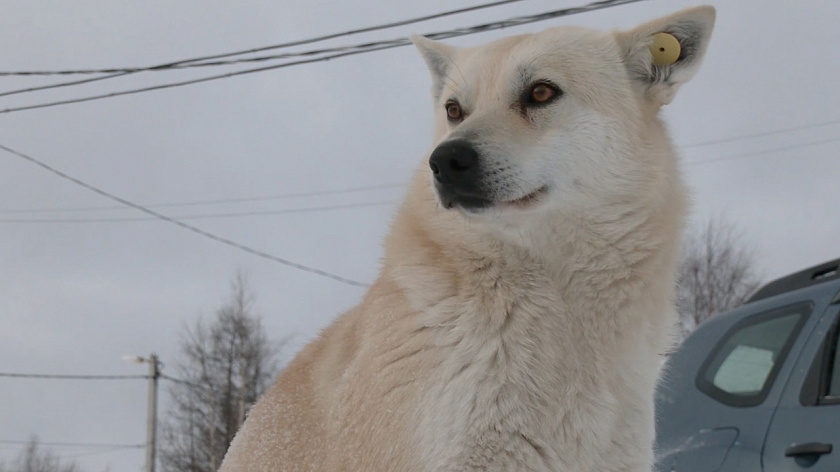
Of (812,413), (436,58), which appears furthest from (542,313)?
(812,413)

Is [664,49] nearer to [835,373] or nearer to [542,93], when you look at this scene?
[542,93]

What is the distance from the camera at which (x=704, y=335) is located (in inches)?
202

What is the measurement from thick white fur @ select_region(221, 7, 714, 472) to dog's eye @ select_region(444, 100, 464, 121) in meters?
0.04

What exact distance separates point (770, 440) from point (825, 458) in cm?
38

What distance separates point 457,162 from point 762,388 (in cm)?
239

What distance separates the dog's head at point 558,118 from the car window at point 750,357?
5.23 ft

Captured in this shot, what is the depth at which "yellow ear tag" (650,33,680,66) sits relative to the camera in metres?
3.46

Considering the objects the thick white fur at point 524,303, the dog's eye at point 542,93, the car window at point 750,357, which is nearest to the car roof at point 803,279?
the car window at point 750,357

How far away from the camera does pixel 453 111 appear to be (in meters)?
3.62

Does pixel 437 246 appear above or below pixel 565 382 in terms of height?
above

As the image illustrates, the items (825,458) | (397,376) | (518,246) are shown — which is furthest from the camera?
(825,458)

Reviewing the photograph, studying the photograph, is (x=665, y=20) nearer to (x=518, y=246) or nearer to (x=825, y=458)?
(x=518, y=246)

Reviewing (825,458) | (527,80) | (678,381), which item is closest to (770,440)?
(825,458)

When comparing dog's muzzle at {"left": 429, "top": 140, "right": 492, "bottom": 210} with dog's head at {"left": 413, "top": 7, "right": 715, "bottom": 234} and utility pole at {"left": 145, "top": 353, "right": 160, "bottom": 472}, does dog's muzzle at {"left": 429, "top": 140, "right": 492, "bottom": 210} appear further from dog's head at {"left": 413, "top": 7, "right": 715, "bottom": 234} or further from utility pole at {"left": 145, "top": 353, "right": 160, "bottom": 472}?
utility pole at {"left": 145, "top": 353, "right": 160, "bottom": 472}
